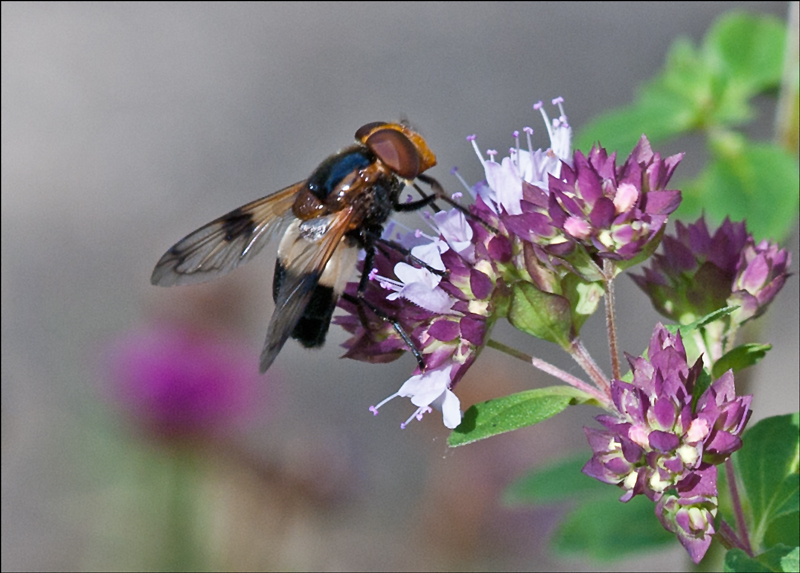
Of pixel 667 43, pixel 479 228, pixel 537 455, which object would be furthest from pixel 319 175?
pixel 667 43

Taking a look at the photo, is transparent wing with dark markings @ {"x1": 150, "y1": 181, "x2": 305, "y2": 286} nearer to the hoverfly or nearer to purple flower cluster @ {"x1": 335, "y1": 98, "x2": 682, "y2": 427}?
the hoverfly

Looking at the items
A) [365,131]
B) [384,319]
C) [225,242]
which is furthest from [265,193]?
[384,319]

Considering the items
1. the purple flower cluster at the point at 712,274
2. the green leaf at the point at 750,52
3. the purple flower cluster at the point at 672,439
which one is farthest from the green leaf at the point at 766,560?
the green leaf at the point at 750,52

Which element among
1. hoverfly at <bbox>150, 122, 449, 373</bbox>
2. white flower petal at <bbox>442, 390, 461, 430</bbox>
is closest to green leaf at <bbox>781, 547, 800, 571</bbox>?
white flower petal at <bbox>442, 390, 461, 430</bbox>

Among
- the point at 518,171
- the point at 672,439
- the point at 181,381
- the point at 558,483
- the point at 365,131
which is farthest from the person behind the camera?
the point at 181,381

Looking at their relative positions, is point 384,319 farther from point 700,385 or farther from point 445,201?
point 700,385
